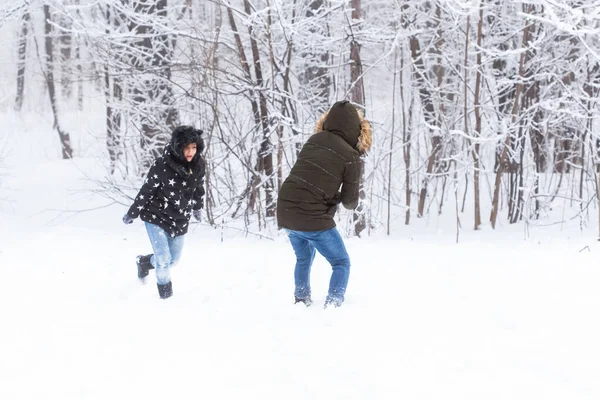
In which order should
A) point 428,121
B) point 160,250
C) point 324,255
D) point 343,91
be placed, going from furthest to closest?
point 428,121, point 343,91, point 160,250, point 324,255

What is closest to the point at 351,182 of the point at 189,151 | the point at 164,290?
the point at 189,151

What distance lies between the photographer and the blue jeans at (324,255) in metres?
4.15

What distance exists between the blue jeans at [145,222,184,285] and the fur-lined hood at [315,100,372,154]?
64.5 inches

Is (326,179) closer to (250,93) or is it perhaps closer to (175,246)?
(175,246)

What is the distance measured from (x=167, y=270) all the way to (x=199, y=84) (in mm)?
3585

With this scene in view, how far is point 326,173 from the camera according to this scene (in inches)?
157

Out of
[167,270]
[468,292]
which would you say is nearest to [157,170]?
[167,270]

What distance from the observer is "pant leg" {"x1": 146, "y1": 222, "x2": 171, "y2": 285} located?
185 inches

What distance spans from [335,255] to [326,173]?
0.65 metres

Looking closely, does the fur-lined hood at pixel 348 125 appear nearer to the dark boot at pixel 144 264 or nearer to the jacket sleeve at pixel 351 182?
the jacket sleeve at pixel 351 182

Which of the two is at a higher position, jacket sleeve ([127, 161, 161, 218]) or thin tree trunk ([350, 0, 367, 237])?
thin tree trunk ([350, 0, 367, 237])

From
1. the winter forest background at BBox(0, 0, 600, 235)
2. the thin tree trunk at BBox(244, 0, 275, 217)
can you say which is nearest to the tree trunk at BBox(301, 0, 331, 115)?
the winter forest background at BBox(0, 0, 600, 235)

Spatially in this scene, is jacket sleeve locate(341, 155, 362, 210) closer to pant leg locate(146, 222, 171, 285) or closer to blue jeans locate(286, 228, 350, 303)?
blue jeans locate(286, 228, 350, 303)

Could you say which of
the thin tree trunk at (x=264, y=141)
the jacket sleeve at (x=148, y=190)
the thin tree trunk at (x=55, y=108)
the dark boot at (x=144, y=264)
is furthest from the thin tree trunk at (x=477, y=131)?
the thin tree trunk at (x=55, y=108)
